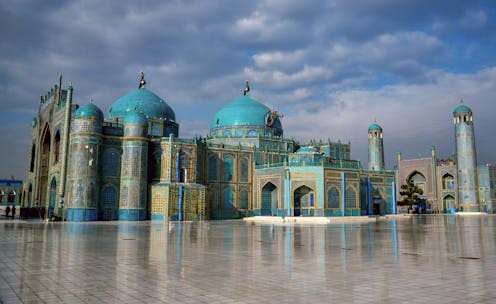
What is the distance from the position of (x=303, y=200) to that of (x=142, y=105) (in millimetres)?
20509

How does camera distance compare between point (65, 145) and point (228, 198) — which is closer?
point (65, 145)

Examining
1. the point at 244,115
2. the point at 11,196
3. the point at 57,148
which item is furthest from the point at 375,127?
the point at 11,196

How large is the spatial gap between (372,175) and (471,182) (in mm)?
25220

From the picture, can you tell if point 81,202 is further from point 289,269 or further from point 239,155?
point 289,269

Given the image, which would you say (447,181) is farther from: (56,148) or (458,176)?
(56,148)

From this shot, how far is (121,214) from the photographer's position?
39312 mm

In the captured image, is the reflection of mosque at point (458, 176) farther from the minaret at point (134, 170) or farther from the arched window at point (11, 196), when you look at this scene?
the arched window at point (11, 196)

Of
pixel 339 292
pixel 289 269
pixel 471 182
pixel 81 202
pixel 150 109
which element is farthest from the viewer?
pixel 471 182

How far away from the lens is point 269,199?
47594mm

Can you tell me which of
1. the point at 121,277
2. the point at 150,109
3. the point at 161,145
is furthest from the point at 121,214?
the point at 121,277

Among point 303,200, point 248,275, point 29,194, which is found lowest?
point 248,275

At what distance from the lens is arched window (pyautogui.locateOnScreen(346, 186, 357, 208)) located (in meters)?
43.7

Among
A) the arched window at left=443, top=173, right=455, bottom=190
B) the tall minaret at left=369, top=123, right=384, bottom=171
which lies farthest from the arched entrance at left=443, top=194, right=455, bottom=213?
the tall minaret at left=369, top=123, right=384, bottom=171

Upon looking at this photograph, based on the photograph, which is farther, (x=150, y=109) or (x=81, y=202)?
(x=150, y=109)
